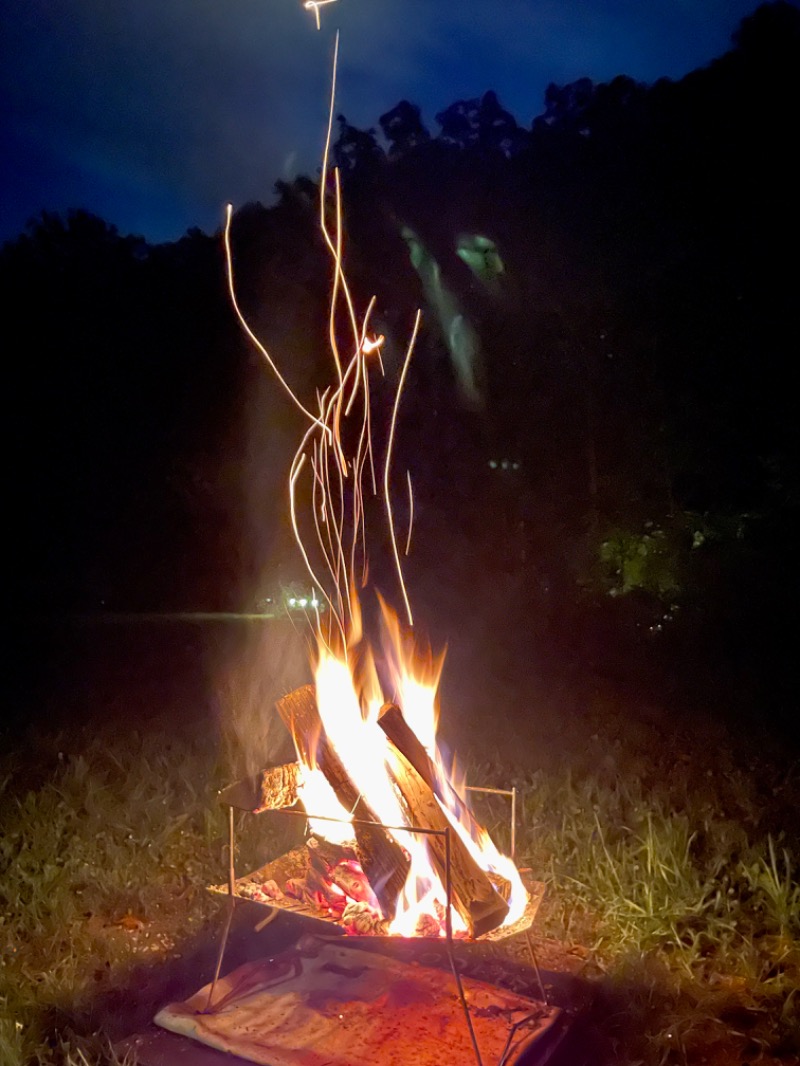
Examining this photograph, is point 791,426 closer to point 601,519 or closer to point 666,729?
point 601,519

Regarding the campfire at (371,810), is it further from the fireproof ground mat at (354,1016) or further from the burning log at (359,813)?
the fireproof ground mat at (354,1016)

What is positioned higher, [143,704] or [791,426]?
[791,426]

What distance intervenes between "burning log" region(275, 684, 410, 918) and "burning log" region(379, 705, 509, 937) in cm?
15

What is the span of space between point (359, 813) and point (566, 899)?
111 centimetres

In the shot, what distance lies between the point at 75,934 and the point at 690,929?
2.21 metres

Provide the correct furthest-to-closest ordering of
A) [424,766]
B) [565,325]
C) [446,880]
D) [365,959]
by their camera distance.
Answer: [565,325]
[365,959]
[424,766]
[446,880]

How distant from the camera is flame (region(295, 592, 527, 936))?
9.27 ft

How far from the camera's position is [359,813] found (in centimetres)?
292

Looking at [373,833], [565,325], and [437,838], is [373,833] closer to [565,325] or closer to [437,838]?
[437,838]

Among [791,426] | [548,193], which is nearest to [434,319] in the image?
[548,193]

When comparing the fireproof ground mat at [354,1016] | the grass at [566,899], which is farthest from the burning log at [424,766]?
the grass at [566,899]

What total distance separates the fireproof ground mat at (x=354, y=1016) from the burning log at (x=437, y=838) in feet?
1.32

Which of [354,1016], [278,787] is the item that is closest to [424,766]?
[278,787]

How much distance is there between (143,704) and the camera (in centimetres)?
719
